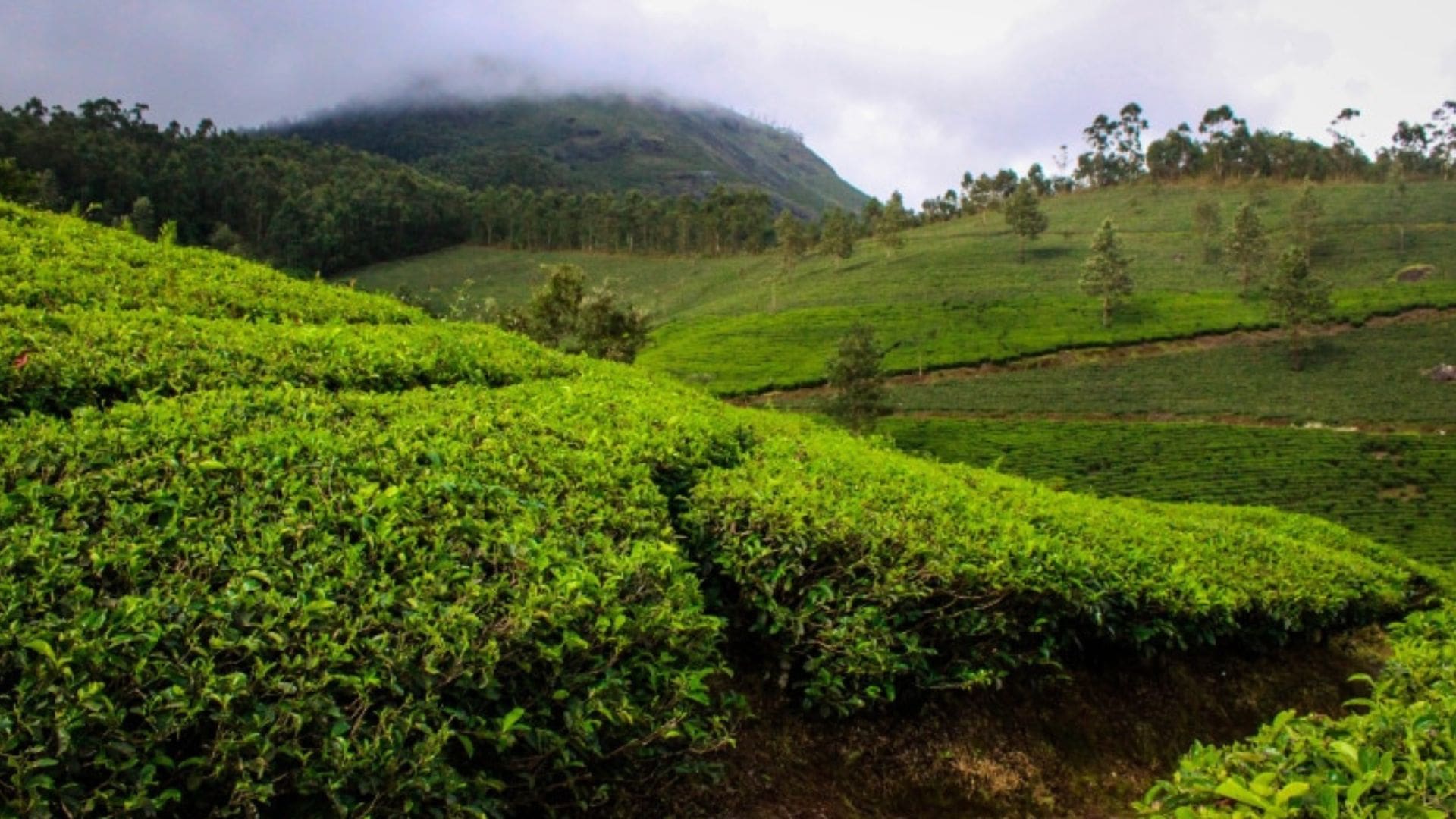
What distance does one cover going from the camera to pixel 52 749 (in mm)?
2742

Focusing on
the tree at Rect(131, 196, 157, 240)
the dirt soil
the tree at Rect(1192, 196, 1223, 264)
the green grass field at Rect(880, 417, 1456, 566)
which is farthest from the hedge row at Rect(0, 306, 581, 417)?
the tree at Rect(1192, 196, 1223, 264)

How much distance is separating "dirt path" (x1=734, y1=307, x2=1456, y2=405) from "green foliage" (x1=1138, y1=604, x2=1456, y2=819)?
6021 centimetres

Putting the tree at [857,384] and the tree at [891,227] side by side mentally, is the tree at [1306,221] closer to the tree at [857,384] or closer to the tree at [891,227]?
the tree at [891,227]

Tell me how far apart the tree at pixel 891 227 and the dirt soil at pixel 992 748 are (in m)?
99.6

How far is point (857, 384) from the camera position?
171ft

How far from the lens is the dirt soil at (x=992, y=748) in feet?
16.4

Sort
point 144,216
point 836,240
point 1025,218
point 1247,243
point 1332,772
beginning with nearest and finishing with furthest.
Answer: point 1332,772 → point 144,216 → point 1247,243 → point 1025,218 → point 836,240

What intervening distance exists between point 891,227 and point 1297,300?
48340 mm

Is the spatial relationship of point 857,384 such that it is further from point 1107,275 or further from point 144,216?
point 144,216

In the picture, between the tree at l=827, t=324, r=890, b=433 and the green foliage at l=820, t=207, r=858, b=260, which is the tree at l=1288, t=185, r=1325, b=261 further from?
the tree at l=827, t=324, r=890, b=433

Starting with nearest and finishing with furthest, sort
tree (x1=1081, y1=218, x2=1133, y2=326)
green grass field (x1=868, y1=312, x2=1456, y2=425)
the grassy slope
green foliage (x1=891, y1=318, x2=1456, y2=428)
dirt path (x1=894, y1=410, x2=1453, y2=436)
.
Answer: dirt path (x1=894, y1=410, x2=1453, y2=436) → green foliage (x1=891, y1=318, x2=1456, y2=428) → green grass field (x1=868, y1=312, x2=1456, y2=425) → the grassy slope → tree (x1=1081, y1=218, x2=1133, y2=326)

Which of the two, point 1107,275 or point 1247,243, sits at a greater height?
point 1247,243

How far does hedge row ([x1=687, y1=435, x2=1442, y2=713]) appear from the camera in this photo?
205 inches

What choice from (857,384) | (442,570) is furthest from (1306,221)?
(442,570)
